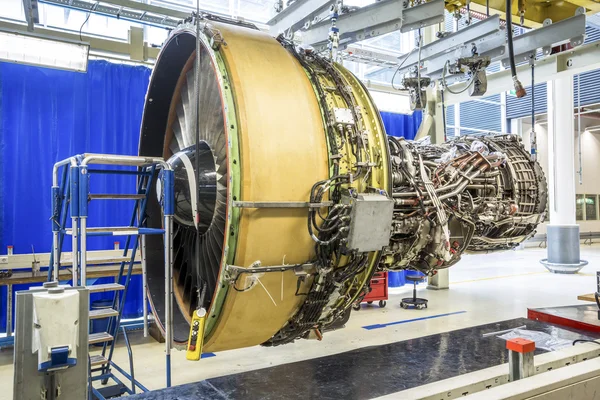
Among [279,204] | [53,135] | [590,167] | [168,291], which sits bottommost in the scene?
[168,291]

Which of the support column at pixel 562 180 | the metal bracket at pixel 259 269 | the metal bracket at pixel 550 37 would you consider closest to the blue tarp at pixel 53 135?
the metal bracket at pixel 259 269

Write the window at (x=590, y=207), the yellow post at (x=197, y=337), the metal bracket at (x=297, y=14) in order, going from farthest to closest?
the window at (x=590, y=207) → the metal bracket at (x=297, y=14) → the yellow post at (x=197, y=337)

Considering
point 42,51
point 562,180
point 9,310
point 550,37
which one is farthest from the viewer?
point 562,180

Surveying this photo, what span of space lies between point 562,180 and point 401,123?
4159 millimetres

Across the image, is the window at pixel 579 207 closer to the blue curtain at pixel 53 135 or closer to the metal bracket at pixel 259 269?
the blue curtain at pixel 53 135

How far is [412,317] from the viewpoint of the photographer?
20.1 ft

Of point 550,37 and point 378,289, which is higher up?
point 550,37

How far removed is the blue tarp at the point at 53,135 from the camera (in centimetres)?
497

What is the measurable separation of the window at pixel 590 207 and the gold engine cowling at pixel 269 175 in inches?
782

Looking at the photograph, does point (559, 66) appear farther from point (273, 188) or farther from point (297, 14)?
point (273, 188)

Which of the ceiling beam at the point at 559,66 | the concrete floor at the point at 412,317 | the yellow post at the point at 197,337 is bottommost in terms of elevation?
the concrete floor at the point at 412,317

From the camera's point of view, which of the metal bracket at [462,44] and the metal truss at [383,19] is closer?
the metal truss at [383,19]

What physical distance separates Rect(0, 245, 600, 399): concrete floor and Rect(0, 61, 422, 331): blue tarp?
4.23ft

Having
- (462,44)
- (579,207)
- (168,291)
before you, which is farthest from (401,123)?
(579,207)
